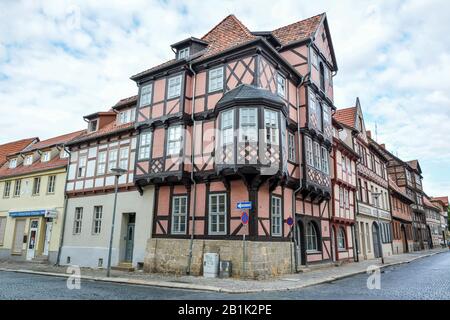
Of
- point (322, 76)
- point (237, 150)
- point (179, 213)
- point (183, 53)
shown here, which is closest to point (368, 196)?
point (322, 76)

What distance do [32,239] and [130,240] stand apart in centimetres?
1011

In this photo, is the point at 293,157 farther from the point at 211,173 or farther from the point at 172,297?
the point at 172,297

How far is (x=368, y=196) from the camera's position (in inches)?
1216

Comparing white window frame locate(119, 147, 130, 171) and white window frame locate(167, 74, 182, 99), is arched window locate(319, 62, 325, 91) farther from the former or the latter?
white window frame locate(119, 147, 130, 171)

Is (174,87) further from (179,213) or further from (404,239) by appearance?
(404,239)

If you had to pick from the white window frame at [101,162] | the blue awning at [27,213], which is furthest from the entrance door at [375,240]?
Result: the blue awning at [27,213]

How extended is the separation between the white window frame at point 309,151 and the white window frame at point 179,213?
6.89m

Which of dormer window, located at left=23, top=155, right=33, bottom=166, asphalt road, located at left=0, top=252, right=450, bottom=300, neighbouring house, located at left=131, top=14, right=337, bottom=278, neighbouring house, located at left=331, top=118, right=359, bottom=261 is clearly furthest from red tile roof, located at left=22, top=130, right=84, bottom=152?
neighbouring house, located at left=331, top=118, right=359, bottom=261

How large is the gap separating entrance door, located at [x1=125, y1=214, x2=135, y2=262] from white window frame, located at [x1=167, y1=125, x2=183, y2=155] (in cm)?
532

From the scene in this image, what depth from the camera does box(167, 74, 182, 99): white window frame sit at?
60.4 feet

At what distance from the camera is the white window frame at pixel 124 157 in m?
21.0
